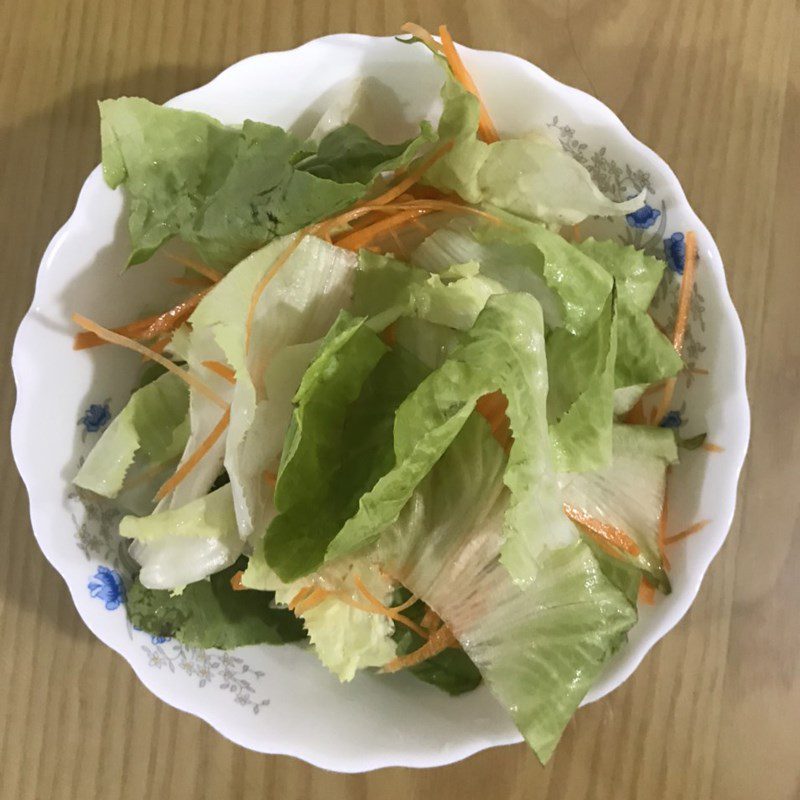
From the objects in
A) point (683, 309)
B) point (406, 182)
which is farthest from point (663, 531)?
point (406, 182)

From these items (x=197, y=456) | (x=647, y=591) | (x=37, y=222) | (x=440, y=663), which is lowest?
(x=440, y=663)

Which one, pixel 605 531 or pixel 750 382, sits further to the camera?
pixel 750 382

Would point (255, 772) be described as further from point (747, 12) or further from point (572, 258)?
point (747, 12)

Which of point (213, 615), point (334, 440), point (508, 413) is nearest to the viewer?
point (508, 413)

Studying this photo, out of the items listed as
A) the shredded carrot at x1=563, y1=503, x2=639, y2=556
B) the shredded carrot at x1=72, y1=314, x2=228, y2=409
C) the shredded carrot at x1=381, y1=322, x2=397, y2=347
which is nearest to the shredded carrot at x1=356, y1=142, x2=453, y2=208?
the shredded carrot at x1=381, y1=322, x2=397, y2=347

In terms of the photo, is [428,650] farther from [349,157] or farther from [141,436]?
[349,157]

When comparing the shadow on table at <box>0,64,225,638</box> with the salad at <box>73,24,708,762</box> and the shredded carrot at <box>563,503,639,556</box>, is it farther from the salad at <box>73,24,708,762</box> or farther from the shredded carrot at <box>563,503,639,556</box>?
the shredded carrot at <box>563,503,639,556</box>

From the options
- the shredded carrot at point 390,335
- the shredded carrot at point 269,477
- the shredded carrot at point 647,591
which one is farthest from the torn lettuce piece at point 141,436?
the shredded carrot at point 647,591
